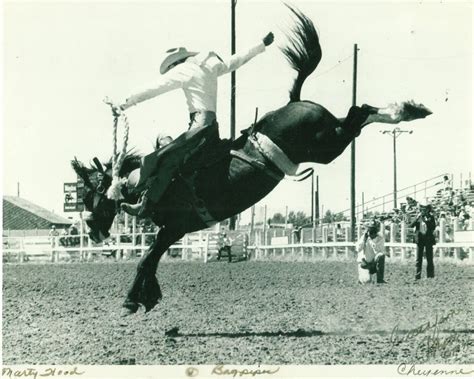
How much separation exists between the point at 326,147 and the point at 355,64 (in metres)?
2.91

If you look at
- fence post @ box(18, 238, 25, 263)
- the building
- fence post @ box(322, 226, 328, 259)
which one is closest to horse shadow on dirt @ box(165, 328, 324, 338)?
the building

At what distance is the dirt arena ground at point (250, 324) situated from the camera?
6168 millimetres

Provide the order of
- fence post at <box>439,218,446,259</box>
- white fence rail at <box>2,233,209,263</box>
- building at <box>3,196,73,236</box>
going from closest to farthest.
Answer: building at <box>3,196,73,236</box>
fence post at <box>439,218,446,259</box>
white fence rail at <box>2,233,209,263</box>

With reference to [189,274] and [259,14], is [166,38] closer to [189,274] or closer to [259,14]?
[259,14]

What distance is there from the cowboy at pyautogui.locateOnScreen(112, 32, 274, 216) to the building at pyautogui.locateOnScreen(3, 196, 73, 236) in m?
6.10

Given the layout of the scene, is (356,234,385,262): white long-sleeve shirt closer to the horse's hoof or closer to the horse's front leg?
the horse's front leg

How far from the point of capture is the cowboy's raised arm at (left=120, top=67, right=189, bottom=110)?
706 cm

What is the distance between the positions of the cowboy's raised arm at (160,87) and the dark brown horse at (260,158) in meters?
0.77

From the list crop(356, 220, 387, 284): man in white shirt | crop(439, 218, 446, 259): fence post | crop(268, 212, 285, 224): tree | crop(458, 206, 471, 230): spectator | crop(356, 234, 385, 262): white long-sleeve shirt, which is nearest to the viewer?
crop(356, 220, 387, 284): man in white shirt

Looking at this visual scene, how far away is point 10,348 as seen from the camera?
7035mm

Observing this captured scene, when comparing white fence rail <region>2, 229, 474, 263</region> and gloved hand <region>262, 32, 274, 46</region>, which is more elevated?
gloved hand <region>262, 32, 274, 46</region>

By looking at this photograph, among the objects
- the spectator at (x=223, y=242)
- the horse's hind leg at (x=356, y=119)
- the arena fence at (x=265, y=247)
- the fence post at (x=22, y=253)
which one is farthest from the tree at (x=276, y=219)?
the horse's hind leg at (x=356, y=119)

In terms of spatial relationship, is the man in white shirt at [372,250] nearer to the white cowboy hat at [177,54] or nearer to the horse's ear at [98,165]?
A: the horse's ear at [98,165]

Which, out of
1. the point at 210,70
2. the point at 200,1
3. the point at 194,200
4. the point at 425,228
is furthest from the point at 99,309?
the point at 425,228
